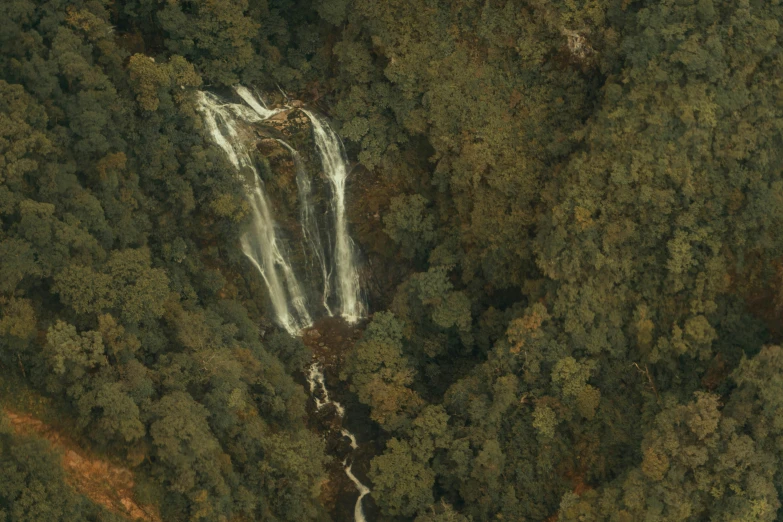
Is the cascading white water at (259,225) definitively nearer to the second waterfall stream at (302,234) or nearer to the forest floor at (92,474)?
the second waterfall stream at (302,234)

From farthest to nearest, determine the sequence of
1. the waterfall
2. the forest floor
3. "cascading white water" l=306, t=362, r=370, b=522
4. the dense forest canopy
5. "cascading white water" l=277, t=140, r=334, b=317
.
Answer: "cascading white water" l=277, t=140, r=334, b=317
"cascading white water" l=306, t=362, r=370, b=522
the waterfall
the dense forest canopy
the forest floor

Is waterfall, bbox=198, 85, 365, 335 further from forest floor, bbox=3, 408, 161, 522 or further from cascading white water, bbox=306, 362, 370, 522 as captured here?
forest floor, bbox=3, 408, 161, 522

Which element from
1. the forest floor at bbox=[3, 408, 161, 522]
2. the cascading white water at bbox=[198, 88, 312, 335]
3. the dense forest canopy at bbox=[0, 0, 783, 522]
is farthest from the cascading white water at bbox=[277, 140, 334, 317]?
the forest floor at bbox=[3, 408, 161, 522]

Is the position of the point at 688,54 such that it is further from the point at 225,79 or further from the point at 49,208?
the point at 49,208

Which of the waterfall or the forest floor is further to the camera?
the waterfall

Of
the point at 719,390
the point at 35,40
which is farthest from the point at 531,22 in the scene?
the point at 35,40

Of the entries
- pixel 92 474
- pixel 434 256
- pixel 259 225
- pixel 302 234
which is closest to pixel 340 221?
pixel 302 234
